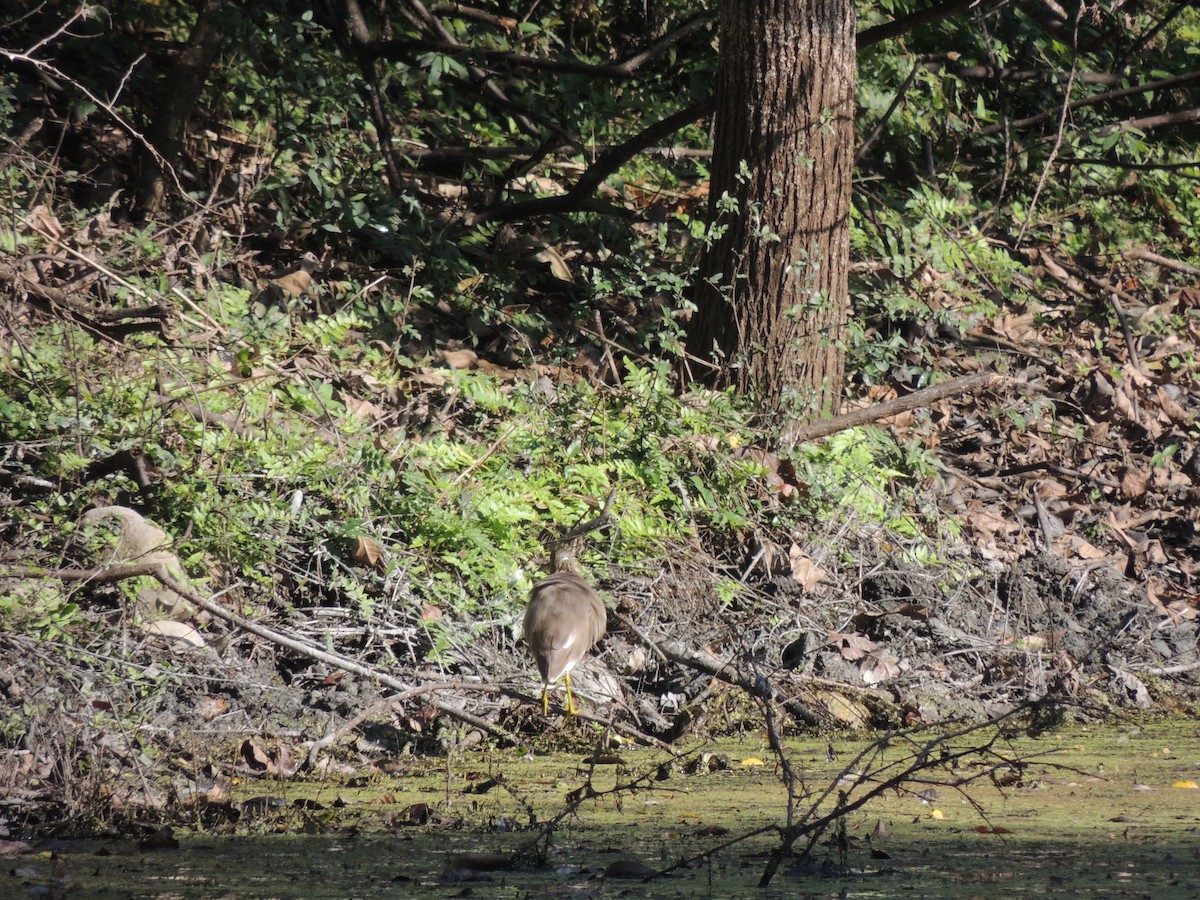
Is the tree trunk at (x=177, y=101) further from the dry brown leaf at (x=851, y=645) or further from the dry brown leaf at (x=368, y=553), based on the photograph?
the dry brown leaf at (x=851, y=645)

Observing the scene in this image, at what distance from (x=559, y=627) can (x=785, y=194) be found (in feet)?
11.7

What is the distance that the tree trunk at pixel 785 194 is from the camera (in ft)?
23.7

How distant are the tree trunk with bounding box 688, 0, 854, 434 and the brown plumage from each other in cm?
266

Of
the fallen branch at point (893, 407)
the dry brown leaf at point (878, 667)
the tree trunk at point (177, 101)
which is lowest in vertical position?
the dry brown leaf at point (878, 667)

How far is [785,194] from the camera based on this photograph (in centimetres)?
731

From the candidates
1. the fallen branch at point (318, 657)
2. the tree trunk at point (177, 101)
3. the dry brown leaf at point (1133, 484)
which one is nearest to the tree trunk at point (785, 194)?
the dry brown leaf at point (1133, 484)

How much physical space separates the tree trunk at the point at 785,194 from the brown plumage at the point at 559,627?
2659 mm

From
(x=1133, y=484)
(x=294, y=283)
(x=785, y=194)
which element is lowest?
(x=1133, y=484)

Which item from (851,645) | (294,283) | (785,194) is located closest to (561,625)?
(851,645)

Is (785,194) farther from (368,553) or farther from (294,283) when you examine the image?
(368,553)

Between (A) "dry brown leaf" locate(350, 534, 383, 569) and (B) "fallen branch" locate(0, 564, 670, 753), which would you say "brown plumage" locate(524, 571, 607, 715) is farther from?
(A) "dry brown leaf" locate(350, 534, 383, 569)

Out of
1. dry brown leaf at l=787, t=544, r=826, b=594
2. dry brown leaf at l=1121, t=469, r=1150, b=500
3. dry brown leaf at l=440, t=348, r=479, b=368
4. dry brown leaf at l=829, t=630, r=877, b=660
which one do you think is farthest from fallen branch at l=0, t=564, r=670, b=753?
dry brown leaf at l=1121, t=469, r=1150, b=500

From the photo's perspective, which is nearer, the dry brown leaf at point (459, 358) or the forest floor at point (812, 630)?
the forest floor at point (812, 630)

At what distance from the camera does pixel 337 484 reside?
238 inches
